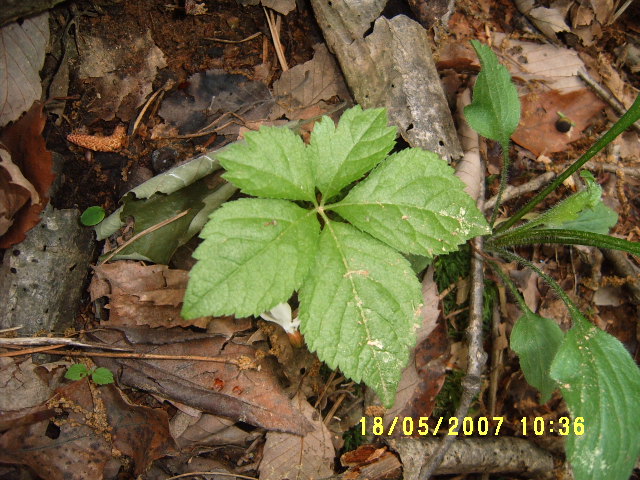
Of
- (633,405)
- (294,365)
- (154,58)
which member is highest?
(154,58)

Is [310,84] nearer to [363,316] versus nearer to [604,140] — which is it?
[363,316]

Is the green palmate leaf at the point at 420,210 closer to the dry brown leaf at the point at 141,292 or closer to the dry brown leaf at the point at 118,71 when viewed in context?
the dry brown leaf at the point at 141,292

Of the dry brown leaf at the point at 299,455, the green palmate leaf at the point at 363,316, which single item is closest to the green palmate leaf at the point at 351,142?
the green palmate leaf at the point at 363,316

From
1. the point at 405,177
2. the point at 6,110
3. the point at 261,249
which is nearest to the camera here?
the point at 261,249

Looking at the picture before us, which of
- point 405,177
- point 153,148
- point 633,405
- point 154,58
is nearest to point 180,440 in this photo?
point 153,148

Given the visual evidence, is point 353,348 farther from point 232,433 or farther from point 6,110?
point 6,110

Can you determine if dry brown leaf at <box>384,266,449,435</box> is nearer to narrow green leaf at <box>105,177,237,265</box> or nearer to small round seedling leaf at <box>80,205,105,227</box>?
narrow green leaf at <box>105,177,237,265</box>
